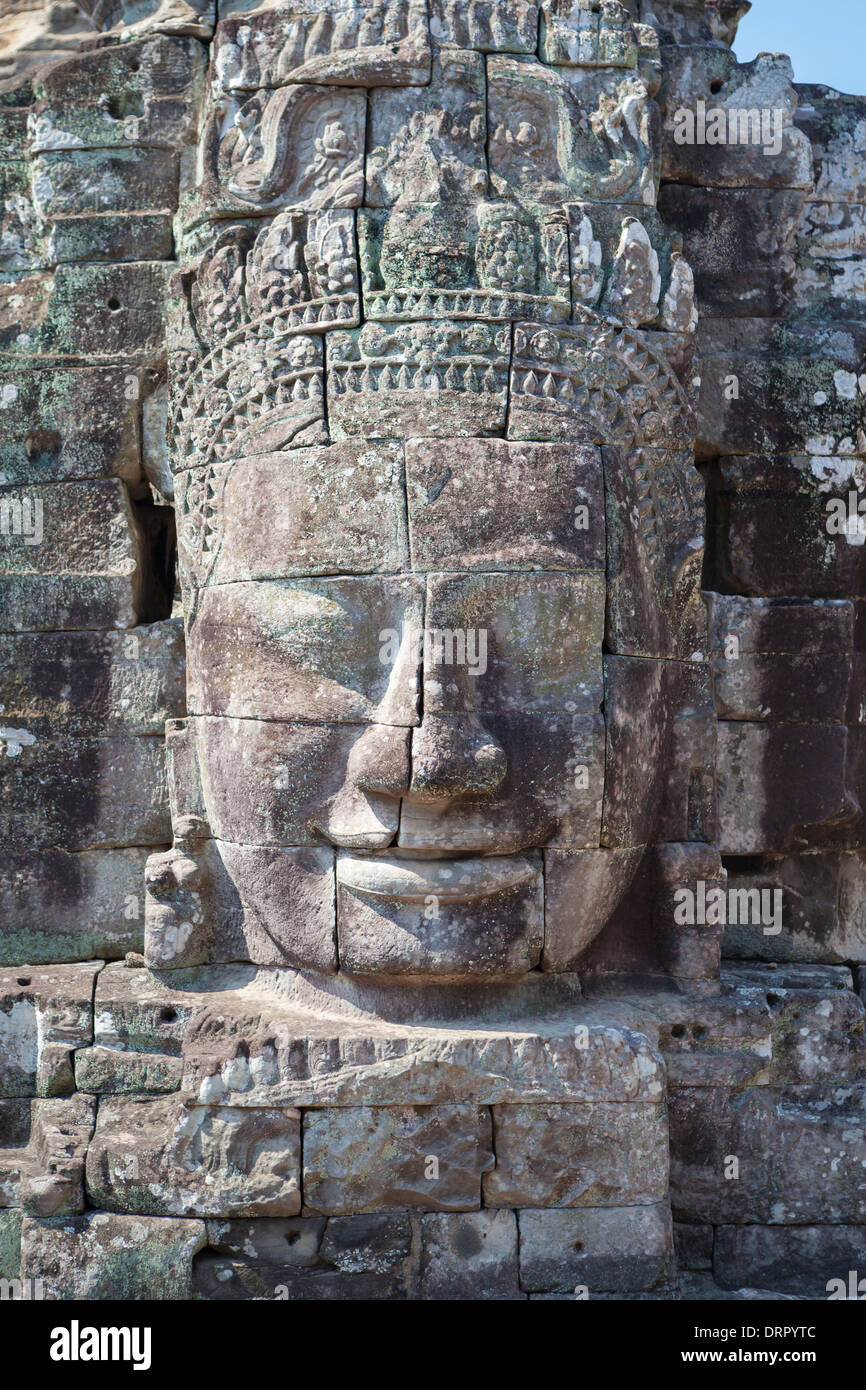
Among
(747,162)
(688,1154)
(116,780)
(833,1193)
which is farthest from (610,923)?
(747,162)

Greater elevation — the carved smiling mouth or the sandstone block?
the carved smiling mouth

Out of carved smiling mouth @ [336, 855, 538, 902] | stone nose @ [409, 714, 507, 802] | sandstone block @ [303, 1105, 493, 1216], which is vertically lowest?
sandstone block @ [303, 1105, 493, 1216]

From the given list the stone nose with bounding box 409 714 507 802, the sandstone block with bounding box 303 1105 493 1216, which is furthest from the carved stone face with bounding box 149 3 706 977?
the sandstone block with bounding box 303 1105 493 1216

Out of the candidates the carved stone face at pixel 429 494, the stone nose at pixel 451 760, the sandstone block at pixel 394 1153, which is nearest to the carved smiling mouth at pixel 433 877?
the carved stone face at pixel 429 494

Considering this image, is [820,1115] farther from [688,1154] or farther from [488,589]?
[488,589]

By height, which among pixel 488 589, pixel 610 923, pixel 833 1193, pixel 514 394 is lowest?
pixel 833 1193

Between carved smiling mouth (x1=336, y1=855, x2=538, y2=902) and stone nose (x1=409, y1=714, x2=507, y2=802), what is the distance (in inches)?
11.1

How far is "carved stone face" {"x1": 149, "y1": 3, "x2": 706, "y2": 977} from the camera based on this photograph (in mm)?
5539

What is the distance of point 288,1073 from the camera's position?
5523 millimetres

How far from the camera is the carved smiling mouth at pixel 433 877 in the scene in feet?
18.0

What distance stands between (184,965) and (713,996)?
85.9 inches

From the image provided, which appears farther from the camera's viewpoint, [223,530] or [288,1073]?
[223,530]

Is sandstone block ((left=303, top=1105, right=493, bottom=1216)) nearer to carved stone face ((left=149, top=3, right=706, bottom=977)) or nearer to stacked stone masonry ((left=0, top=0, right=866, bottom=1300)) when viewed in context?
stacked stone masonry ((left=0, top=0, right=866, bottom=1300))

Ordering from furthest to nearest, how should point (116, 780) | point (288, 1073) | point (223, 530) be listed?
1. point (116, 780)
2. point (223, 530)
3. point (288, 1073)
